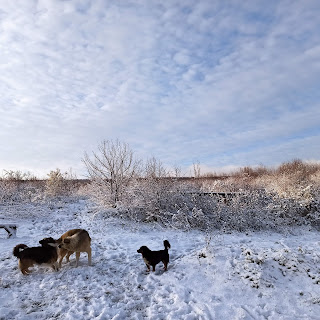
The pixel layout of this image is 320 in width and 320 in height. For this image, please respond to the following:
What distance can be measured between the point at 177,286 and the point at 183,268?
77cm

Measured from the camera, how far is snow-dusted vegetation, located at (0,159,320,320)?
4422 millimetres

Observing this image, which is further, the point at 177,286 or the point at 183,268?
the point at 183,268

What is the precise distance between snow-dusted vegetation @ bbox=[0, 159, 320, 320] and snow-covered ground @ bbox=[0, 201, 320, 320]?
0.06 ft

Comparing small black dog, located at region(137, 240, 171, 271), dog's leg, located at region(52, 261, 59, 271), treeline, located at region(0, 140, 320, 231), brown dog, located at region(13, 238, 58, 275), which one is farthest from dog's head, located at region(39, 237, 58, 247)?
treeline, located at region(0, 140, 320, 231)

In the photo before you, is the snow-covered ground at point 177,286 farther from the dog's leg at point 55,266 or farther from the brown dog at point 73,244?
the brown dog at point 73,244

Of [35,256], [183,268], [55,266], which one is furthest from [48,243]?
[183,268]

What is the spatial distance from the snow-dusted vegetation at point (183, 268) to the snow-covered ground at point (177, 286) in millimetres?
18

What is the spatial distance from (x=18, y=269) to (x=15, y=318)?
205cm

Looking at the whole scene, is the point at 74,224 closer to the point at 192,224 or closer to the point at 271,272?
the point at 192,224

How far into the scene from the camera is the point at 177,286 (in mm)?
5176

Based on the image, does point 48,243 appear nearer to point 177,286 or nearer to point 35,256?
point 35,256

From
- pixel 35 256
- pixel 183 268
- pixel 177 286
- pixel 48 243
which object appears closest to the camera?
pixel 177 286

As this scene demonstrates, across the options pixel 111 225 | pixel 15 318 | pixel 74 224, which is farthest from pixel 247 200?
Answer: pixel 15 318

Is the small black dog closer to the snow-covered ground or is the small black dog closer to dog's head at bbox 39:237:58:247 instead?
the snow-covered ground
